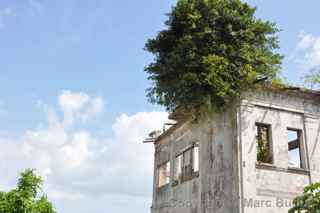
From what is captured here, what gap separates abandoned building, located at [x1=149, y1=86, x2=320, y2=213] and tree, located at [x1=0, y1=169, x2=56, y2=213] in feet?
20.2

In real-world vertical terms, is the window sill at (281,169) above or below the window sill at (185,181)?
above

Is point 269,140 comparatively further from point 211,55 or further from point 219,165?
point 211,55

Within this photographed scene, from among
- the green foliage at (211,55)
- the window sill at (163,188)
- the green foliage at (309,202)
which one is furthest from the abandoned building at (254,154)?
the green foliage at (309,202)

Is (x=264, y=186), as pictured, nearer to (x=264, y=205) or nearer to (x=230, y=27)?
(x=264, y=205)

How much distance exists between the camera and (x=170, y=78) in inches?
632

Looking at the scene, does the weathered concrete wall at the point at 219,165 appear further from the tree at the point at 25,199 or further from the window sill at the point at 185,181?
the tree at the point at 25,199

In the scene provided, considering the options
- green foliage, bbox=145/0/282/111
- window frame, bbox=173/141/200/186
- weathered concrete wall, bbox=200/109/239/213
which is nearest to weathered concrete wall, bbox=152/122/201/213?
window frame, bbox=173/141/200/186

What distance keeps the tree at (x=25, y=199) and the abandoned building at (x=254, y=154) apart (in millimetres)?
6158

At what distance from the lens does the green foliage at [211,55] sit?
48.5ft

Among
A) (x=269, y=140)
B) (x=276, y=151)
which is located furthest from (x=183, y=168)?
(x=276, y=151)

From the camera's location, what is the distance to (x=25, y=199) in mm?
13602

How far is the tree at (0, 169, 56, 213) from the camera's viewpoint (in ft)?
44.3

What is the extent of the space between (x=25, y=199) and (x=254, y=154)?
8.40m

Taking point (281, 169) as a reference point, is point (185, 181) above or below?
below
